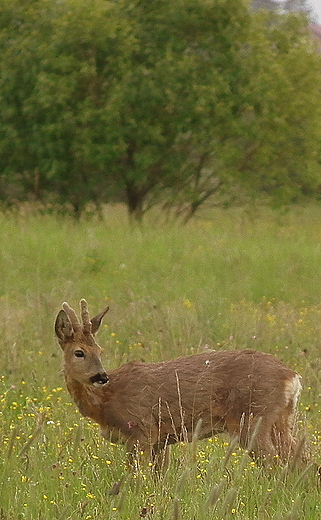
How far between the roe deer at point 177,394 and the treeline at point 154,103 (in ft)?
56.0

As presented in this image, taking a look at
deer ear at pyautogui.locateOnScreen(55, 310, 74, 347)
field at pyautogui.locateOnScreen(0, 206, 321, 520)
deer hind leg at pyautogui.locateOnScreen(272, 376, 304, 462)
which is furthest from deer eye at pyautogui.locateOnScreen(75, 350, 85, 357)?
deer hind leg at pyautogui.locateOnScreen(272, 376, 304, 462)

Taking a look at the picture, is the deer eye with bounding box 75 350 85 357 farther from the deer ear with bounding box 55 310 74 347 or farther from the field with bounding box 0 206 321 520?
the field with bounding box 0 206 321 520

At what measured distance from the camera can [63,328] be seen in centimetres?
657

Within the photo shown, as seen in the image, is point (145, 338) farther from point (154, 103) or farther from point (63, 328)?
point (154, 103)

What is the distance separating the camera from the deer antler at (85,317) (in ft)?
21.2

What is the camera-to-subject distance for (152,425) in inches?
254

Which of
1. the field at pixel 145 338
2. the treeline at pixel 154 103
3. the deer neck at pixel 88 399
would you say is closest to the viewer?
the field at pixel 145 338

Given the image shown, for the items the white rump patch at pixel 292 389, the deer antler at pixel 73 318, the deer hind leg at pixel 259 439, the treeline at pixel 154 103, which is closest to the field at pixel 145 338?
the deer hind leg at pixel 259 439

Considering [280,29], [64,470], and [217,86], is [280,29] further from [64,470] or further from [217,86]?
[64,470]

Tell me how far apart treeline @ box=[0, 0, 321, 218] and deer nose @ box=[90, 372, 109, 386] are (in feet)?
56.7

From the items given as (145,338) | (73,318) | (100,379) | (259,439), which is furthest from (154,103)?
(259,439)

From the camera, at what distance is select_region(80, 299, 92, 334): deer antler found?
6449mm

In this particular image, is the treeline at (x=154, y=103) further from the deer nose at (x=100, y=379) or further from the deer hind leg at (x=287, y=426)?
the deer hind leg at (x=287, y=426)

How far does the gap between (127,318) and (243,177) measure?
1540 cm
